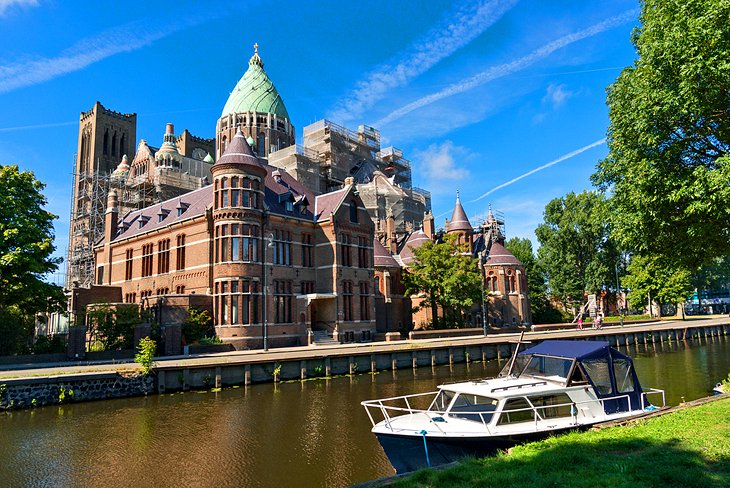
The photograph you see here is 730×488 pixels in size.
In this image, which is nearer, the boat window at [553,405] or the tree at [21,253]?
the boat window at [553,405]

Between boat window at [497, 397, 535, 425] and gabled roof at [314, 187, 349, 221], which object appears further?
gabled roof at [314, 187, 349, 221]

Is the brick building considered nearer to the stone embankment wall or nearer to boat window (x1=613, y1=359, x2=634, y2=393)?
the stone embankment wall

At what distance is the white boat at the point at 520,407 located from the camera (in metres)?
12.4

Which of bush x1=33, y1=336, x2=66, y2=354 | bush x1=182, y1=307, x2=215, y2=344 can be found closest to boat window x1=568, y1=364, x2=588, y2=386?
bush x1=182, y1=307, x2=215, y2=344

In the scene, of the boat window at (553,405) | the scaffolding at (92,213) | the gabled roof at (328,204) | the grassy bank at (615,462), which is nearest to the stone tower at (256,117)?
the scaffolding at (92,213)

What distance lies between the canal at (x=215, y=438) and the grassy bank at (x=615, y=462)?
4294 mm

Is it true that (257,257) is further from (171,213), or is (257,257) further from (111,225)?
(111,225)

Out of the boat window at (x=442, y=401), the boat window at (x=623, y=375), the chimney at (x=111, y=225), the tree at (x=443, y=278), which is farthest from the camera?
the chimney at (x=111, y=225)

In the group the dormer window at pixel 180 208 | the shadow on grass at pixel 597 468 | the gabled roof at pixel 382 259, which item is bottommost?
the shadow on grass at pixel 597 468

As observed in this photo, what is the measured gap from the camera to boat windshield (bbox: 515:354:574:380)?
1517cm

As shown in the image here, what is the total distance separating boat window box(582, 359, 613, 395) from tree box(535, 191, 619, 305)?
65374mm

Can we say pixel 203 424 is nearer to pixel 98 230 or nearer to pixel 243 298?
pixel 243 298

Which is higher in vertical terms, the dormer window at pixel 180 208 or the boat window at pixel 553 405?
the dormer window at pixel 180 208

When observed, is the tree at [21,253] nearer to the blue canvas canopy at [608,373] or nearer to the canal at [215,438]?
the canal at [215,438]
